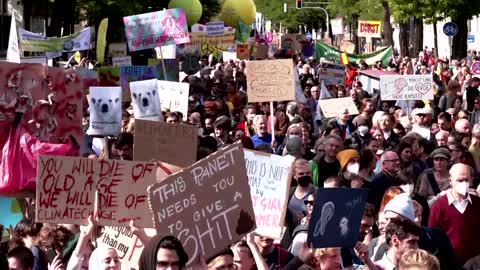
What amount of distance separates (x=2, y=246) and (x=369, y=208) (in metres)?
2.34

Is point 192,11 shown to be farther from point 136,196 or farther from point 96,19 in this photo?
point 136,196

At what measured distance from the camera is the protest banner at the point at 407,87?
20469 millimetres

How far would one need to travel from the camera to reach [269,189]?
8.91 meters

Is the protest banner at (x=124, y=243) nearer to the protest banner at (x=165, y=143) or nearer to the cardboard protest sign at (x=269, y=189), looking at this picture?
the cardboard protest sign at (x=269, y=189)

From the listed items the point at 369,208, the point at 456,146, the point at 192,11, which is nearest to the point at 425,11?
the point at 192,11

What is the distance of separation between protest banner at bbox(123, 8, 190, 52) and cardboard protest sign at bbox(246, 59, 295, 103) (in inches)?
208

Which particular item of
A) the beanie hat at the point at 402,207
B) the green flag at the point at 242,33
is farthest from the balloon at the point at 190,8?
the beanie hat at the point at 402,207

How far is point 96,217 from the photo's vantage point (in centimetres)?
780

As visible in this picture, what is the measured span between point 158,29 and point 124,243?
51.4ft

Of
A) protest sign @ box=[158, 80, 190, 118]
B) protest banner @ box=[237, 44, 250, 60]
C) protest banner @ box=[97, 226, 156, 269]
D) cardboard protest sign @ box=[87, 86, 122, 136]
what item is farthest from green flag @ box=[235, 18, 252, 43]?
protest banner @ box=[97, 226, 156, 269]

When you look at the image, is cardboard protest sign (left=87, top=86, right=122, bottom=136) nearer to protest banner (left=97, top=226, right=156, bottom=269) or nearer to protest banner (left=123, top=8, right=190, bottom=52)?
protest banner (left=97, top=226, right=156, bottom=269)

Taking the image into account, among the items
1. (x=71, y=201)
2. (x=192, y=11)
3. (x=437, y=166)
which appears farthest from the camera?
(x=192, y=11)

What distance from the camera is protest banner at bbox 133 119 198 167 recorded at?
10.3 meters

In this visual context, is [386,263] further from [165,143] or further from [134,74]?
[134,74]
